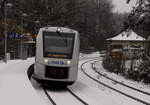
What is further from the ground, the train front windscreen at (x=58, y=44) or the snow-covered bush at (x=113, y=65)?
the train front windscreen at (x=58, y=44)

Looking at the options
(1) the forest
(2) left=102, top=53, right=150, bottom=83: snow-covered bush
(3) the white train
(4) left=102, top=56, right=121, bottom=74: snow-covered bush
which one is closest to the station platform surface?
(3) the white train

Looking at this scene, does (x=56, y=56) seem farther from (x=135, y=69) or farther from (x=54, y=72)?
(x=135, y=69)

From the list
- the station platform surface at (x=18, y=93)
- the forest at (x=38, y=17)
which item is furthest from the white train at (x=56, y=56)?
the forest at (x=38, y=17)

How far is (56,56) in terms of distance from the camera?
57.8ft

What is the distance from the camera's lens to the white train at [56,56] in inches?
688

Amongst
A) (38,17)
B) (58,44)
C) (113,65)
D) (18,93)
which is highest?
(38,17)

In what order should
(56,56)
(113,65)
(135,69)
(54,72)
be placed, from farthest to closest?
(113,65) → (135,69) → (56,56) → (54,72)

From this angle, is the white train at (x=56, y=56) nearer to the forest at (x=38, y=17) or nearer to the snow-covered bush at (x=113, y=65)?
the snow-covered bush at (x=113, y=65)

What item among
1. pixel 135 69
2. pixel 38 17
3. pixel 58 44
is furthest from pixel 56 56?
pixel 38 17

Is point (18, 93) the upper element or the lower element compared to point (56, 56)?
lower

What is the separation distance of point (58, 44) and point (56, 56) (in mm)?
748

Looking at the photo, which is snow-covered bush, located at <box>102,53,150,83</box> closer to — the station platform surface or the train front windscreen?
the train front windscreen

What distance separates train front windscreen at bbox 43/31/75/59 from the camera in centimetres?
1775

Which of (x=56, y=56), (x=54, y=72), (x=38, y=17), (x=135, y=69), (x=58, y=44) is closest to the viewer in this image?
(x=54, y=72)
